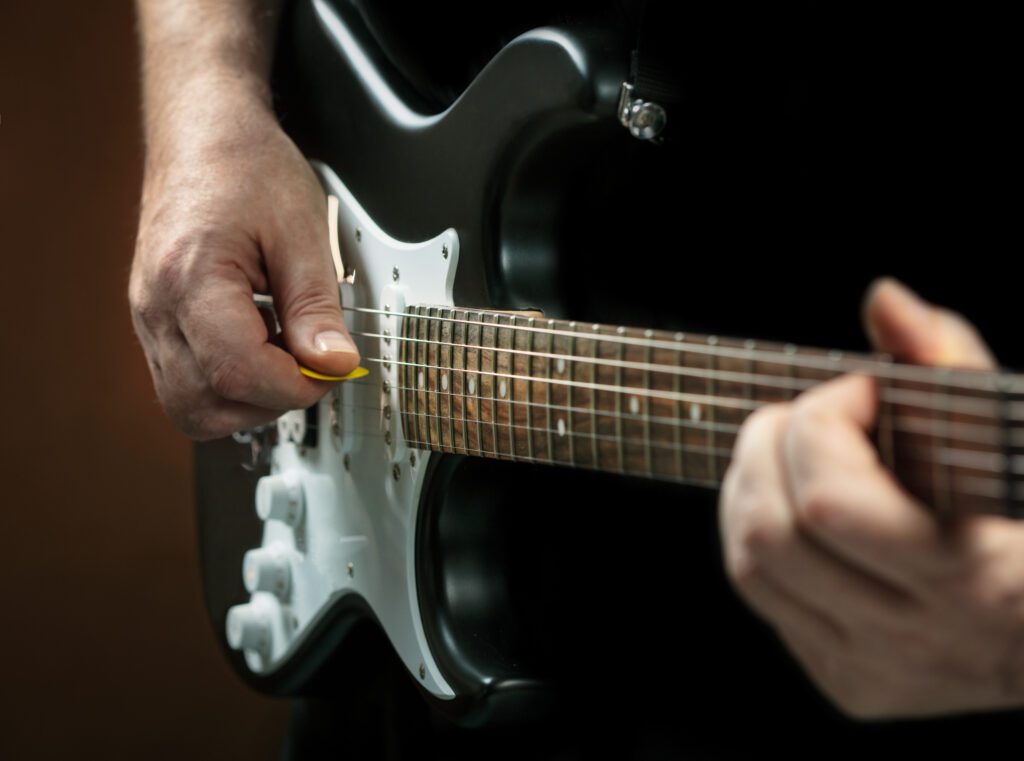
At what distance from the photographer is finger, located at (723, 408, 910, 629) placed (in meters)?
0.38

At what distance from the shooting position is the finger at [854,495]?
1.17 feet

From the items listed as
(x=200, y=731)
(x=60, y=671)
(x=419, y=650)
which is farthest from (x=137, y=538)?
(x=419, y=650)

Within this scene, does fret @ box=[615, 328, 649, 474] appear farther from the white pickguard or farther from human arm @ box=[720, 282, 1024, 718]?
the white pickguard

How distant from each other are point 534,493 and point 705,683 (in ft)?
0.59

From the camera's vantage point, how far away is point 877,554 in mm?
361

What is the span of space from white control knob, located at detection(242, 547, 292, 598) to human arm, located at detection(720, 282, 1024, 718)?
23.5 inches

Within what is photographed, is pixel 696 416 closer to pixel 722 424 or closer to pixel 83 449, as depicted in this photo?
pixel 722 424

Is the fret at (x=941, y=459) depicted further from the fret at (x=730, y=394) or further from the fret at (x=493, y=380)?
the fret at (x=493, y=380)

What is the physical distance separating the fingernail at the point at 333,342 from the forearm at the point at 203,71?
22 centimetres

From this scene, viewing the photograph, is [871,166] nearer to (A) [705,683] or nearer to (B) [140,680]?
(A) [705,683]

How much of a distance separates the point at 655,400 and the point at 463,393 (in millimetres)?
197

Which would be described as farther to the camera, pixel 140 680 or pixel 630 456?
pixel 140 680

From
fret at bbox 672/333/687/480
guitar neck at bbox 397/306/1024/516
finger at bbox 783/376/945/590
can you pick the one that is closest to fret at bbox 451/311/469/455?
guitar neck at bbox 397/306/1024/516

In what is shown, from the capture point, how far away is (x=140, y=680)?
1.70m
